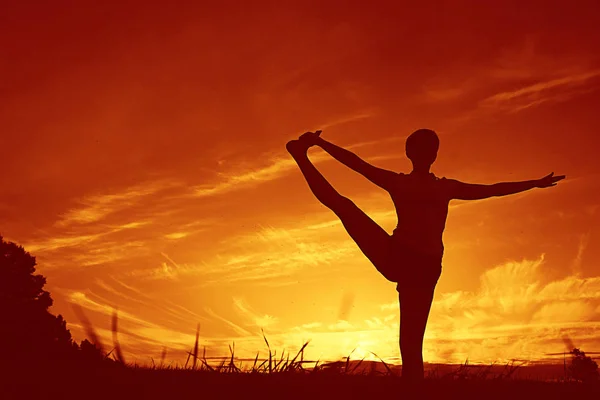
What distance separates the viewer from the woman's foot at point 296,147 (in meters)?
8.55

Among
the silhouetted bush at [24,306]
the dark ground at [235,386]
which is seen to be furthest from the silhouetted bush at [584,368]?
the silhouetted bush at [24,306]


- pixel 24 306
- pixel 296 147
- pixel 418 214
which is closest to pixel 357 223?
pixel 418 214

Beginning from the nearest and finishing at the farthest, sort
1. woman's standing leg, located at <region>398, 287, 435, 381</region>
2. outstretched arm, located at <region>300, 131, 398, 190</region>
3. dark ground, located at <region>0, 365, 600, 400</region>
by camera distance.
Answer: dark ground, located at <region>0, 365, 600, 400</region>
woman's standing leg, located at <region>398, 287, 435, 381</region>
outstretched arm, located at <region>300, 131, 398, 190</region>

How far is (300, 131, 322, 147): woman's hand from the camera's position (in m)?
8.57

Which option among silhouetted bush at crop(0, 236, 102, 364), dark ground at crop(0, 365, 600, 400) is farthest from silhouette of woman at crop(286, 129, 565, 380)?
silhouetted bush at crop(0, 236, 102, 364)

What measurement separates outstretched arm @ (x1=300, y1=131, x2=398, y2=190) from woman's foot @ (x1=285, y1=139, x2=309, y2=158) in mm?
163

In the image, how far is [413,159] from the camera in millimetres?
8586

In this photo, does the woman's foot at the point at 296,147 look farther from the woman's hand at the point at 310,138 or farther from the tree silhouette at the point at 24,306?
the tree silhouette at the point at 24,306

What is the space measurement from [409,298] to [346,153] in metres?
1.81

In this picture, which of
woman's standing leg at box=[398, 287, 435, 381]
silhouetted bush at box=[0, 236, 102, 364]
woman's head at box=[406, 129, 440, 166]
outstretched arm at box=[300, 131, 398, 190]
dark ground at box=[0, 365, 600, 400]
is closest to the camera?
dark ground at box=[0, 365, 600, 400]

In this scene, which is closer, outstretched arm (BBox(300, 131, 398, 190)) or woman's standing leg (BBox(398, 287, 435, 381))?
woman's standing leg (BBox(398, 287, 435, 381))

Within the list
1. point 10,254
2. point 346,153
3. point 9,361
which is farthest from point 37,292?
point 346,153

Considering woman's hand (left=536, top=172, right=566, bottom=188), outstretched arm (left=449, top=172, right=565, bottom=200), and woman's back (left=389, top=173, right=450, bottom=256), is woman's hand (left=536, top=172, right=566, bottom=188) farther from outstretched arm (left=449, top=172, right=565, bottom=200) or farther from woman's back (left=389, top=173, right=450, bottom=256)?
woman's back (left=389, top=173, right=450, bottom=256)

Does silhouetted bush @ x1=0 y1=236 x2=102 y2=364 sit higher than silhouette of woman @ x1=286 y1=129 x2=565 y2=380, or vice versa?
silhouetted bush @ x1=0 y1=236 x2=102 y2=364
